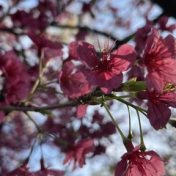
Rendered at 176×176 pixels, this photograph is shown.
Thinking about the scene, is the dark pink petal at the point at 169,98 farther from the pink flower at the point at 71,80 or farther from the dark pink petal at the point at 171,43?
the pink flower at the point at 71,80

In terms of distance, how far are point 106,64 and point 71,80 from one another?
503 mm

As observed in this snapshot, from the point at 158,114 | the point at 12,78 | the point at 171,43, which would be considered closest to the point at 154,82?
the point at 158,114

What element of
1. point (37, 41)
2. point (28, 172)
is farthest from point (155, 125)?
point (37, 41)

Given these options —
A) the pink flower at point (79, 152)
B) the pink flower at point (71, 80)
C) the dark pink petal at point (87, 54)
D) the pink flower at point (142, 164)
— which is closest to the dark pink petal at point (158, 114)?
the pink flower at point (142, 164)

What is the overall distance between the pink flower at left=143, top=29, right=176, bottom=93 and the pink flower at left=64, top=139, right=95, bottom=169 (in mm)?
1168

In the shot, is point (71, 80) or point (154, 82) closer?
point (154, 82)

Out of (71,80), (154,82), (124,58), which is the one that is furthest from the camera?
(71,80)

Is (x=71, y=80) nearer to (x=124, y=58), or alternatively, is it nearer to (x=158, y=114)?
(x=124, y=58)

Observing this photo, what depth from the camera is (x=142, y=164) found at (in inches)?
71.9

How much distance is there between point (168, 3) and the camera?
408 centimetres

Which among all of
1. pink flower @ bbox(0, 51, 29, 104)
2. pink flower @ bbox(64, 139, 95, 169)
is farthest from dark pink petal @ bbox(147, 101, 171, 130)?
pink flower @ bbox(64, 139, 95, 169)

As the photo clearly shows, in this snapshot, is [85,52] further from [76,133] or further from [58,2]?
→ [58,2]

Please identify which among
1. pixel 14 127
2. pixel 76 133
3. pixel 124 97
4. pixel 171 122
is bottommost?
pixel 14 127

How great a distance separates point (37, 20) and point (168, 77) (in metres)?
2.68
